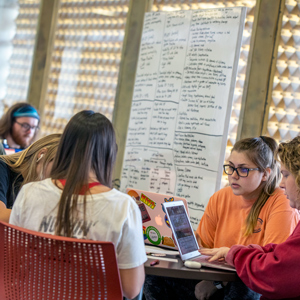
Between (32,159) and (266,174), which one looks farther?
(266,174)

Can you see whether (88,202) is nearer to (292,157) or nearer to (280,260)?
(280,260)

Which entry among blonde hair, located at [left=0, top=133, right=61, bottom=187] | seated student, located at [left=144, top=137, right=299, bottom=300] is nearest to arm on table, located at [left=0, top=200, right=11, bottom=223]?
blonde hair, located at [left=0, top=133, right=61, bottom=187]

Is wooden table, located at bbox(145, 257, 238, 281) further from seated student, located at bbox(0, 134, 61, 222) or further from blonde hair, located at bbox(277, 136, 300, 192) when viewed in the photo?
seated student, located at bbox(0, 134, 61, 222)

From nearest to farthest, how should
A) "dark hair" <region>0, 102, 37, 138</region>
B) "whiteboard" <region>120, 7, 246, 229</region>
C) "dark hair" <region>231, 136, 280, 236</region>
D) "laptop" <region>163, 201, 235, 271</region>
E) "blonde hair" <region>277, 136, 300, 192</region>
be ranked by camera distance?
"blonde hair" <region>277, 136, 300, 192</region>
"laptop" <region>163, 201, 235, 271</region>
"dark hair" <region>231, 136, 280, 236</region>
"whiteboard" <region>120, 7, 246, 229</region>
"dark hair" <region>0, 102, 37, 138</region>

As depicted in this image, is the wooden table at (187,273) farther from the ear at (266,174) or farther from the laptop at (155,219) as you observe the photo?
the ear at (266,174)

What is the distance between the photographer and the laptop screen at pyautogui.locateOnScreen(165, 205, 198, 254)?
1956 millimetres

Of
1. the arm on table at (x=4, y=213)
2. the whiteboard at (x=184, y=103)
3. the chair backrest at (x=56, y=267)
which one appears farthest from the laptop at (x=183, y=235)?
the whiteboard at (x=184, y=103)

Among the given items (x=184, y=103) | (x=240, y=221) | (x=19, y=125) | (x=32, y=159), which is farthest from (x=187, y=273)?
(x=19, y=125)

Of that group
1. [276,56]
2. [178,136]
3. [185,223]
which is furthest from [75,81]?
[185,223]

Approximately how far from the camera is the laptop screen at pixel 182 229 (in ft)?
6.42

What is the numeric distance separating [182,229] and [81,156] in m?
0.78

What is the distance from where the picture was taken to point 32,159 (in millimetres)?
2180

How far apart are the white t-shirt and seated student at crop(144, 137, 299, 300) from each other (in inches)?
37.6

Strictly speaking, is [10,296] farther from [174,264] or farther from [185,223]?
[185,223]
